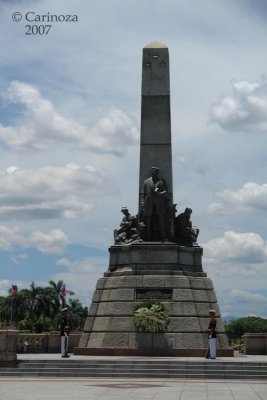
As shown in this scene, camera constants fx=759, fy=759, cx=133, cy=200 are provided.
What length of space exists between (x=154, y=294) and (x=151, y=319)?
1399mm

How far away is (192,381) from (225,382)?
0.90m

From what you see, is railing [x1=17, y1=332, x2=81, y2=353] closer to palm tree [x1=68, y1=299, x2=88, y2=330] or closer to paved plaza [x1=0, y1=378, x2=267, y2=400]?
paved plaza [x1=0, y1=378, x2=267, y2=400]

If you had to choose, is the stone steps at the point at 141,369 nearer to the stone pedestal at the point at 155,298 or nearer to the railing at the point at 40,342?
the stone pedestal at the point at 155,298

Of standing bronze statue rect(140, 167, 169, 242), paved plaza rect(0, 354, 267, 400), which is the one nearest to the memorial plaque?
standing bronze statue rect(140, 167, 169, 242)

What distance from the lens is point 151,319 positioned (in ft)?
89.3

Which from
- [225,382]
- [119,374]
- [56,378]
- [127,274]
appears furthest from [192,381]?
[127,274]

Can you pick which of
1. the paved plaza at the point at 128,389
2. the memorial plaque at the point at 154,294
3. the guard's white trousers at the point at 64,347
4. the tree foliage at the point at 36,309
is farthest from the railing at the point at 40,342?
the tree foliage at the point at 36,309

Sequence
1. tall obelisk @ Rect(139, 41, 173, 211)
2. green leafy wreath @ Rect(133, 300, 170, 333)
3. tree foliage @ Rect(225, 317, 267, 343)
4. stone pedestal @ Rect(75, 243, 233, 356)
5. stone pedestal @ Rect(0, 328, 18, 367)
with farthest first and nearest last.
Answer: tree foliage @ Rect(225, 317, 267, 343), tall obelisk @ Rect(139, 41, 173, 211), stone pedestal @ Rect(75, 243, 233, 356), green leafy wreath @ Rect(133, 300, 170, 333), stone pedestal @ Rect(0, 328, 18, 367)

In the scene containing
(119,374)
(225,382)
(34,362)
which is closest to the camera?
(225,382)

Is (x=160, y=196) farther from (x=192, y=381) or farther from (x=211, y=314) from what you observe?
(x=192, y=381)

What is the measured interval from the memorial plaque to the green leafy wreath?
57 centimetres

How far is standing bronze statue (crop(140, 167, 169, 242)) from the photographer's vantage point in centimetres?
2967

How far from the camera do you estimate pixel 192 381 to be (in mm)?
20844

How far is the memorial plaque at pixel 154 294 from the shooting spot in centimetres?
2834
